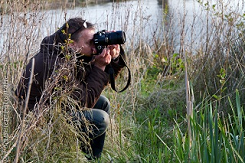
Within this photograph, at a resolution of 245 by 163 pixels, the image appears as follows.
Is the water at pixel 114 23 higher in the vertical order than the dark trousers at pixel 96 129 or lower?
higher

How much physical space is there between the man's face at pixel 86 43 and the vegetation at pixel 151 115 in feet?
0.77

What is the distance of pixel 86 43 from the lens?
236cm

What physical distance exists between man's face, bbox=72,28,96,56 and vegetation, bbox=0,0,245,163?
236 mm

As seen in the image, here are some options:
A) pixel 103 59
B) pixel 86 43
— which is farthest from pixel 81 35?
pixel 103 59

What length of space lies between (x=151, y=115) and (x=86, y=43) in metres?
1.00

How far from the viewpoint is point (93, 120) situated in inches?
94.3

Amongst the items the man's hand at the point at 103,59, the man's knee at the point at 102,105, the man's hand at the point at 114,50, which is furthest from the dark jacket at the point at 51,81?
the man's knee at the point at 102,105

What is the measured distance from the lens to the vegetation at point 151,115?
1650 millimetres

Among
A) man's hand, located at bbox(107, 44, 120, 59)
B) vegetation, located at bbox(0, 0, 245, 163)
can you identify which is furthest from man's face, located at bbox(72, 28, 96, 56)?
vegetation, located at bbox(0, 0, 245, 163)

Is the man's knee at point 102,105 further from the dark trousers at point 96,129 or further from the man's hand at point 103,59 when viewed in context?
the man's hand at point 103,59

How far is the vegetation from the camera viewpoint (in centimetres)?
165

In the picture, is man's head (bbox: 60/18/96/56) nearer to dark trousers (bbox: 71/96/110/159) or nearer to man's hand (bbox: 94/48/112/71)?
man's hand (bbox: 94/48/112/71)

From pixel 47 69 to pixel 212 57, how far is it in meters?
1.39

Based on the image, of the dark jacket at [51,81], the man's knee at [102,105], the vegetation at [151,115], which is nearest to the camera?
the vegetation at [151,115]
